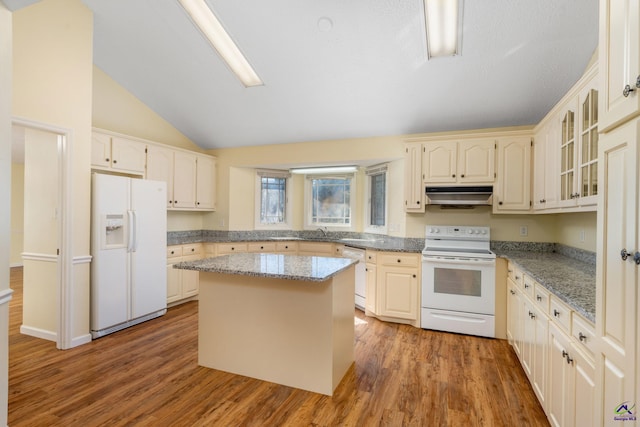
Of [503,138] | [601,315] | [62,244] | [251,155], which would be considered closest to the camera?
[601,315]

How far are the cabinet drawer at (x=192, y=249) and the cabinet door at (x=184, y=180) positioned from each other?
594 mm

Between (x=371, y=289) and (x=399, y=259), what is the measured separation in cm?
54

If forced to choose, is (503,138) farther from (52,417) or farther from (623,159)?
(52,417)

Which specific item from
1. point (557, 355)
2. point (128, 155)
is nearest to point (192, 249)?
point (128, 155)

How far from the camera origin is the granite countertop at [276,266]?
2.11 m

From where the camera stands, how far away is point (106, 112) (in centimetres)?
395

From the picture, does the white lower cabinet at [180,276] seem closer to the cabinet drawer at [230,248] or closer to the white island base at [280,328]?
the cabinet drawer at [230,248]

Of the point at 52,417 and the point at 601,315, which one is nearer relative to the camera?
the point at 601,315

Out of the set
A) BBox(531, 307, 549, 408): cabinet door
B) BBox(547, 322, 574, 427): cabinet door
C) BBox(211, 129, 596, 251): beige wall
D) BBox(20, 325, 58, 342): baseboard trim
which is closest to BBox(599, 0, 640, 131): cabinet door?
BBox(547, 322, 574, 427): cabinet door

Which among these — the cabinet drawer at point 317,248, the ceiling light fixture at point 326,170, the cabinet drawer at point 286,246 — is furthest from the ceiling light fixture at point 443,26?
the cabinet drawer at point 286,246

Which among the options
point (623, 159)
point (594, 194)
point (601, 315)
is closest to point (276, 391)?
point (601, 315)

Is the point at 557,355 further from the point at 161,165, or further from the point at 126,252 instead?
the point at 161,165

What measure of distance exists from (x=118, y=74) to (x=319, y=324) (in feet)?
13.0

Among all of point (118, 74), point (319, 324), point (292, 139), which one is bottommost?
point (319, 324)
